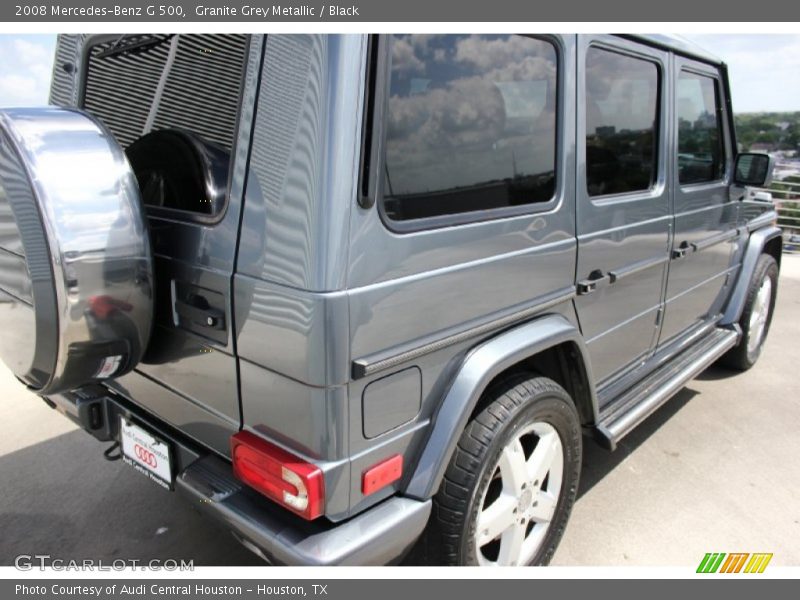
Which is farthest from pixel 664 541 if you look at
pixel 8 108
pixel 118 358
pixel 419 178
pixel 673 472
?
pixel 8 108

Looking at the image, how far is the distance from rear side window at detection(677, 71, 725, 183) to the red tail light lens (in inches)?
97.5

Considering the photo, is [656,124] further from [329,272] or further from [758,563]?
[329,272]

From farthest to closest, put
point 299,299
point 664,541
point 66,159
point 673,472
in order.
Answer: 1. point 673,472
2. point 664,541
3. point 66,159
4. point 299,299

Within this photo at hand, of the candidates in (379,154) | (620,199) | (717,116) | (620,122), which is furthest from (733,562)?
(717,116)

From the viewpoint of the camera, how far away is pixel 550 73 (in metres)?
2.11

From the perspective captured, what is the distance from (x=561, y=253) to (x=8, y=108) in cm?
185

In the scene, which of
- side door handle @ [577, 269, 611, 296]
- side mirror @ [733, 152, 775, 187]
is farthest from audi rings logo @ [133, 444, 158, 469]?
side mirror @ [733, 152, 775, 187]

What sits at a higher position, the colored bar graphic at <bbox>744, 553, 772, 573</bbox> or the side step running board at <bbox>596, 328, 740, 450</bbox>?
the side step running board at <bbox>596, 328, 740, 450</bbox>

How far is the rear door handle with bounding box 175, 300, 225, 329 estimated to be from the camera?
1.72 m

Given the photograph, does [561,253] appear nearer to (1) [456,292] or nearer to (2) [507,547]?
(1) [456,292]

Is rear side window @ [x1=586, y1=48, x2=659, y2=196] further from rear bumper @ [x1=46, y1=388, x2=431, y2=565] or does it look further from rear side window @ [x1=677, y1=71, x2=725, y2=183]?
rear bumper @ [x1=46, y1=388, x2=431, y2=565]

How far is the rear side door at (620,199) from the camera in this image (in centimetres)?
233

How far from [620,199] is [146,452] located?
2123mm

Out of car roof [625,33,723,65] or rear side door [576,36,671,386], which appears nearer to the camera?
rear side door [576,36,671,386]
